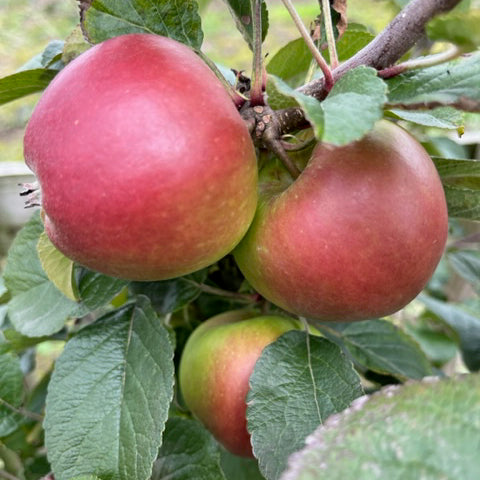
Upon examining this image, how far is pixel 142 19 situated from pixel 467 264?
60 centimetres

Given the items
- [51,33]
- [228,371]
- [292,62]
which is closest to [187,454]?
[228,371]

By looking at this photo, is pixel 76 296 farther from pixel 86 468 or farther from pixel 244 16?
pixel 244 16

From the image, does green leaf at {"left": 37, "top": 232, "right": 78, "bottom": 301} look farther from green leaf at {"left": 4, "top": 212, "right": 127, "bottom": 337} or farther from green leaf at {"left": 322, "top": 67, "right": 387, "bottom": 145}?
green leaf at {"left": 322, "top": 67, "right": 387, "bottom": 145}

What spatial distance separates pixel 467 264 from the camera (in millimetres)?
882

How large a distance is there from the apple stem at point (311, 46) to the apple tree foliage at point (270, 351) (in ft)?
0.06

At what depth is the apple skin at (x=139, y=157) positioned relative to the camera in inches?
15.2

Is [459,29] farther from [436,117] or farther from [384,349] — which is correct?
[384,349]

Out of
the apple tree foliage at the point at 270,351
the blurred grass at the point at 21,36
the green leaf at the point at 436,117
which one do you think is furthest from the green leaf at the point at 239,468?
the blurred grass at the point at 21,36

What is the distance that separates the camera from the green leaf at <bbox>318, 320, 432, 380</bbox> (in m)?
0.69

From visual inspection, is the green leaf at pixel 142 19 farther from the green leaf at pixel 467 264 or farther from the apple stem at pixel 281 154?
the green leaf at pixel 467 264

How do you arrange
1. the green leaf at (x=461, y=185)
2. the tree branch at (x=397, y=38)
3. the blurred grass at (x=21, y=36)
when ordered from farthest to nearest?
the blurred grass at (x=21, y=36)
the green leaf at (x=461, y=185)
the tree branch at (x=397, y=38)

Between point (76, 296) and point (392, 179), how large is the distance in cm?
31

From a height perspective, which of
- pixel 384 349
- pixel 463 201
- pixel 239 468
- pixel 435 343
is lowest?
pixel 435 343

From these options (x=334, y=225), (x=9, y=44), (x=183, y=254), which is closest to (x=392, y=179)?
(x=334, y=225)
